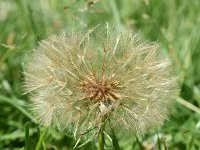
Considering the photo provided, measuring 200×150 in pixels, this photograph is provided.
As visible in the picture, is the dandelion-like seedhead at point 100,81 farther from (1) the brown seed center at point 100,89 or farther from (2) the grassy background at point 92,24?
(2) the grassy background at point 92,24

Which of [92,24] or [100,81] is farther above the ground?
[92,24]

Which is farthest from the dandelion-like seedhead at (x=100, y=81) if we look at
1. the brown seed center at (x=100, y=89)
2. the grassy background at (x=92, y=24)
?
the grassy background at (x=92, y=24)

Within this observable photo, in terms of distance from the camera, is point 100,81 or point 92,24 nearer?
point 100,81

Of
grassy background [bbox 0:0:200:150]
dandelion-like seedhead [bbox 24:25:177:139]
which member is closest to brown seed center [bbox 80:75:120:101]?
dandelion-like seedhead [bbox 24:25:177:139]

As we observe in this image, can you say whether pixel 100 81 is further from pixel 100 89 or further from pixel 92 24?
pixel 92 24

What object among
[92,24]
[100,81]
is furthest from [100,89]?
[92,24]

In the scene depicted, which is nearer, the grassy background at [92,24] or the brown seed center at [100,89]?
the brown seed center at [100,89]
